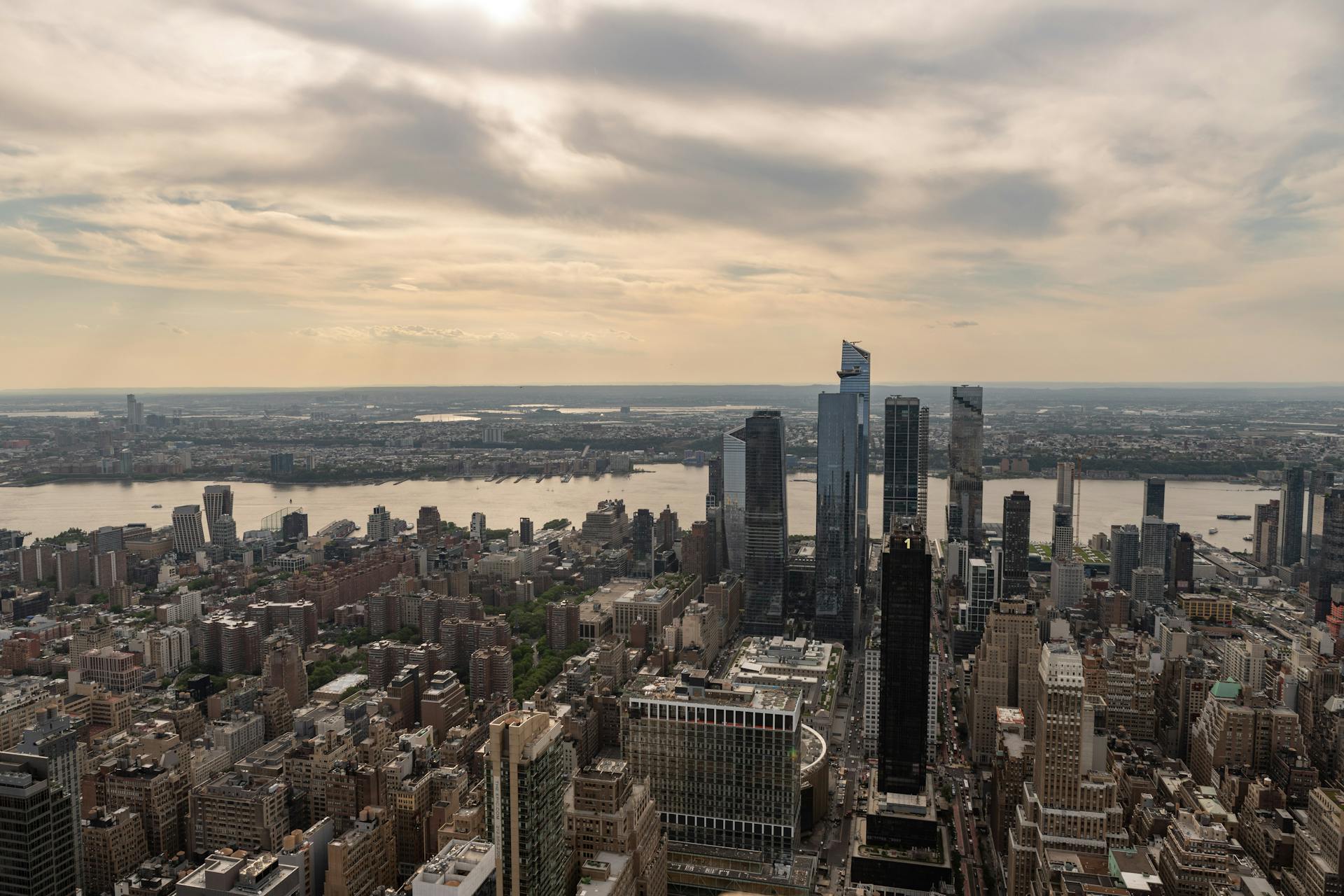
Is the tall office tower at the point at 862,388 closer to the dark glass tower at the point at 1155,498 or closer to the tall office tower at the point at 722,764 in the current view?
the dark glass tower at the point at 1155,498

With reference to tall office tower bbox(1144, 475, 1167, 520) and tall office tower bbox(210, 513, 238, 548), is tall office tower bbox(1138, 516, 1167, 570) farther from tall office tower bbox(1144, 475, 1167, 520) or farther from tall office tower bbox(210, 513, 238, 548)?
tall office tower bbox(210, 513, 238, 548)

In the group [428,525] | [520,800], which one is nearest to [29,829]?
[520,800]

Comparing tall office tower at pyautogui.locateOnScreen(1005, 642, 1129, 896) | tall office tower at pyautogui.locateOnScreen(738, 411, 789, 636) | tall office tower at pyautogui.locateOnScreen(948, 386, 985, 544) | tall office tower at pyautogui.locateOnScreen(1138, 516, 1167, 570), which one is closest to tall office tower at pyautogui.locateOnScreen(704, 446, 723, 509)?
tall office tower at pyautogui.locateOnScreen(738, 411, 789, 636)

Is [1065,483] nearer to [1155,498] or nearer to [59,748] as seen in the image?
[1155,498]

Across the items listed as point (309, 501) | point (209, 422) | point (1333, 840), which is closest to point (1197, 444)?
point (1333, 840)

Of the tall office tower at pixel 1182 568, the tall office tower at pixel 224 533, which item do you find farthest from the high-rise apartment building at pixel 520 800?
the tall office tower at pixel 224 533
